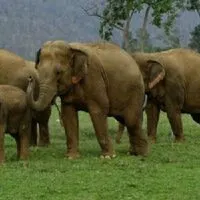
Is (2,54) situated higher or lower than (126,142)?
higher

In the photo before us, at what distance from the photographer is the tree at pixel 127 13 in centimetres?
3491

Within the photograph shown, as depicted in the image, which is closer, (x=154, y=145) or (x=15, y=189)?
(x=15, y=189)

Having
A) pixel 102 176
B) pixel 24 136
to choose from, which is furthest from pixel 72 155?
pixel 102 176

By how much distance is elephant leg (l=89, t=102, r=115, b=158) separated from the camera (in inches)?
507

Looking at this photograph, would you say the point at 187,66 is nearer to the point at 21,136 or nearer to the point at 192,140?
the point at 192,140

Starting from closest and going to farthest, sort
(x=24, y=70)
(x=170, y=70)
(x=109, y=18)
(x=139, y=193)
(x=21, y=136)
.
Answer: (x=139, y=193) < (x=21, y=136) < (x=24, y=70) < (x=170, y=70) < (x=109, y=18)

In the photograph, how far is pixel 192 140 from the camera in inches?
664

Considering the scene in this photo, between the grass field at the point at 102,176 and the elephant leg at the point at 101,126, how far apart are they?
0.21 metres

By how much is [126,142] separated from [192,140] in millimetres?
1494

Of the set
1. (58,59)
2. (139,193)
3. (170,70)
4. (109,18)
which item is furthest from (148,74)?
(109,18)

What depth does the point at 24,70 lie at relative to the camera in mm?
15133

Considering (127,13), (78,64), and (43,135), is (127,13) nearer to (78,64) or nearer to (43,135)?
(43,135)

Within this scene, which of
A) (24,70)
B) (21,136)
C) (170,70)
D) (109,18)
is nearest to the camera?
(21,136)

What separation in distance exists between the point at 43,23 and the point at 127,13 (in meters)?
120
